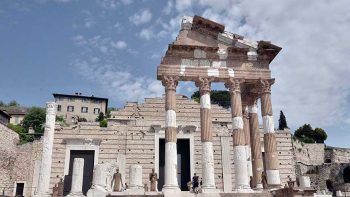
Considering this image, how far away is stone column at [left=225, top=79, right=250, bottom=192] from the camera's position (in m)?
17.7

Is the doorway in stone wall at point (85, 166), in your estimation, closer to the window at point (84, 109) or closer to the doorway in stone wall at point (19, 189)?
the doorway in stone wall at point (19, 189)

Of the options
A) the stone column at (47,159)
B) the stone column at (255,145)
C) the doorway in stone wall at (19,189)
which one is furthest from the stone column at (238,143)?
the doorway in stone wall at (19,189)

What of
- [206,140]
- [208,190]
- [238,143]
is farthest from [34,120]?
[208,190]

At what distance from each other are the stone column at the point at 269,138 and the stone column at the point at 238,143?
1.25 metres

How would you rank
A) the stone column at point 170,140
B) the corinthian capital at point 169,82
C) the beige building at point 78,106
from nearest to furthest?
the stone column at point 170,140 < the corinthian capital at point 169,82 < the beige building at point 78,106

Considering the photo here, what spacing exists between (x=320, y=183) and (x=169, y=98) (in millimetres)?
28691

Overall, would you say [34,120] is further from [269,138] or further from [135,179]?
[269,138]

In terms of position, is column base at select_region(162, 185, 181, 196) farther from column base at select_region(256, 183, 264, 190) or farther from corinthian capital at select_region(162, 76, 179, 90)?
corinthian capital at select_region(162, 76, 179, 90)

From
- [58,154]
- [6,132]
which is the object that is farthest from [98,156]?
[6,132]

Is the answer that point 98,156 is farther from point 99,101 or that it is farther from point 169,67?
point 99,101

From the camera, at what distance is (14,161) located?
3177cm

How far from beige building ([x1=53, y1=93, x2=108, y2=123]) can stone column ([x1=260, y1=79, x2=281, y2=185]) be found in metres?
47.6

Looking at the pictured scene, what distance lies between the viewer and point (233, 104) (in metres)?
19.1

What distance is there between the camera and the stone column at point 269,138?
59.5ft
